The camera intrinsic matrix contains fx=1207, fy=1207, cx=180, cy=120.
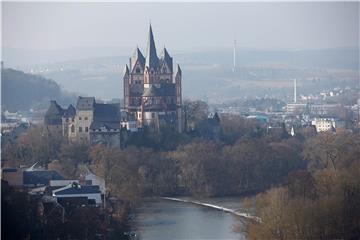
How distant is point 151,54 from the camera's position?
853 inches

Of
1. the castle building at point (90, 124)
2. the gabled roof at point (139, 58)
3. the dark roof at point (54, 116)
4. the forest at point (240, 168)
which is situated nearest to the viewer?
the forest at point (240, 168)

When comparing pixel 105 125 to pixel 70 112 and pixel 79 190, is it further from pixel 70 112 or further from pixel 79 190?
pixel 79 190

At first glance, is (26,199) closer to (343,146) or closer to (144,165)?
(144,165)

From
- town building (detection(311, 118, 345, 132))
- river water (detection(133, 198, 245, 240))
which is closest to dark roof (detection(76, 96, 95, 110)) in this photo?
river water (detection(133, 198, 245, 240))

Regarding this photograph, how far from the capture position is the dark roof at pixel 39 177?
41.5 ft

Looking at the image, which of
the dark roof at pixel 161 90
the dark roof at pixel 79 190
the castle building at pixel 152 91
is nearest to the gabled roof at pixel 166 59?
the castle building at pixel 152 91

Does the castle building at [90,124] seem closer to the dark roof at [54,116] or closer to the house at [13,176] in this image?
the dark roof at [54,116]

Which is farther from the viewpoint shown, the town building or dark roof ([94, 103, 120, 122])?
the town building

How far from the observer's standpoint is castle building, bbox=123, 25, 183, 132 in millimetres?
20438

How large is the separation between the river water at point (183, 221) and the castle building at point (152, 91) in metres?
5.75

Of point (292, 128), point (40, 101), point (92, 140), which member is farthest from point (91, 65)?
point (92, 140)

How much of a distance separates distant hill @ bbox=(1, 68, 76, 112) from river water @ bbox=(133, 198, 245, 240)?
10091mm

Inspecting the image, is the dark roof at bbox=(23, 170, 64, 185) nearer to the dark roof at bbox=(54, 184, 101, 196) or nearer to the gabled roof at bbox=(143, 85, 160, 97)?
the dark roof at bbox=(54, 184, 101, 196)

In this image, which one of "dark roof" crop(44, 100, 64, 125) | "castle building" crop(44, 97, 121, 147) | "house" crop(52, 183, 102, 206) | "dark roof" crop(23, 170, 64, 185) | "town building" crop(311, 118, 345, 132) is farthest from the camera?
"town building" crop(311, 118, 345, 132)
